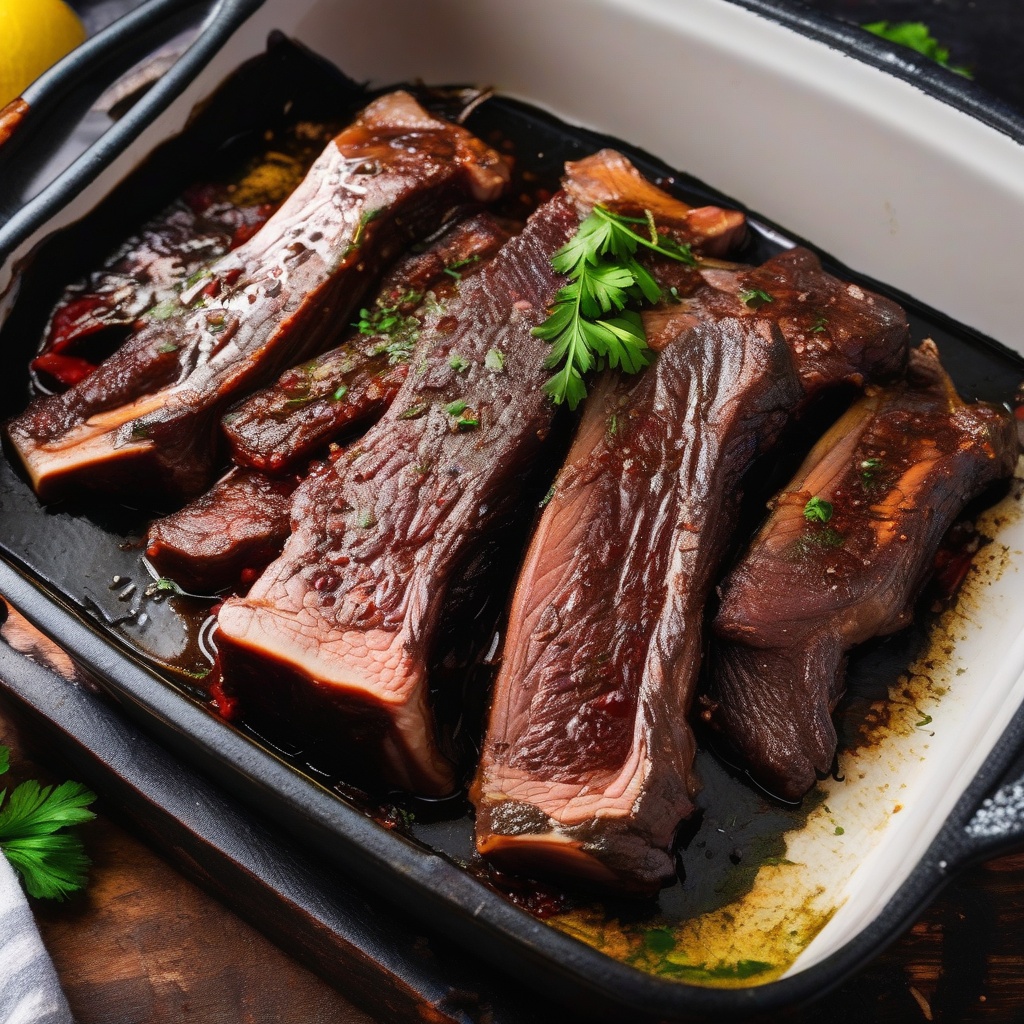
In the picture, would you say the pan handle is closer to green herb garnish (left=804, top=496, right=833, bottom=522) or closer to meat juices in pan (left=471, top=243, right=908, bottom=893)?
meat juices in pan (left=471, top=243, right=908, bottom=893)


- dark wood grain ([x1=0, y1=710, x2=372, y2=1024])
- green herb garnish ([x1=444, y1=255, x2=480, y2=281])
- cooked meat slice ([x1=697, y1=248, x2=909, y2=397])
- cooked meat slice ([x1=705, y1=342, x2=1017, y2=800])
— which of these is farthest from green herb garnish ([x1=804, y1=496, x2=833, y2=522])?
dark wood grain ([x1=0, y1=710, x2=372, y2=1024])

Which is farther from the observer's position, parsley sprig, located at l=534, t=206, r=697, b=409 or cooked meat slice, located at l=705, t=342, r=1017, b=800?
parsley sprig, located at l=534, t=206, r=697, b=409

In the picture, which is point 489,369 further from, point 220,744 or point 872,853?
point 872,853

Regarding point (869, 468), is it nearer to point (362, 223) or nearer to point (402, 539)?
point (402, 539)

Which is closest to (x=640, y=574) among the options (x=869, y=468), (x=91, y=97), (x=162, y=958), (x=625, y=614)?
(x=625, y=614)

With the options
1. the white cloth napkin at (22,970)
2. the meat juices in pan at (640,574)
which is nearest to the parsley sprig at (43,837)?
the white cloth napkin at (22,970)

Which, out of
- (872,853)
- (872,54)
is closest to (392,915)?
(872,853)
